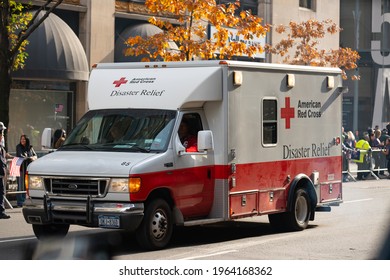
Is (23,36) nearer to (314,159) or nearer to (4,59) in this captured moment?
(4,59)

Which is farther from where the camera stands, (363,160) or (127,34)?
(363,160)

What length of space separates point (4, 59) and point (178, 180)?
8.42 m

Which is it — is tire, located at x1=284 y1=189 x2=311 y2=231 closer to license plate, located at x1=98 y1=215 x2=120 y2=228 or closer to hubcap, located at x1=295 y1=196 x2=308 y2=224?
hubcap, located at x1=295 y1=196 x2=308 y2=224

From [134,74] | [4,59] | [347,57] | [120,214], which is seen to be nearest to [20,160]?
[4,59]

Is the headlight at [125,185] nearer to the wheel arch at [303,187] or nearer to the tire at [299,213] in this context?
the wheel arch at [303,187]

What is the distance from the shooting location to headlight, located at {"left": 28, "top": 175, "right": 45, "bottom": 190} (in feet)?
38.8

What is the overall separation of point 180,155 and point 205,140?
468 millimetres

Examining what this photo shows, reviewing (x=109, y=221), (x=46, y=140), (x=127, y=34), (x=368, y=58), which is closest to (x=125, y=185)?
(x=109, y=221)

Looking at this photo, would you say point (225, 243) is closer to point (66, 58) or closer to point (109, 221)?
point (109, 221)

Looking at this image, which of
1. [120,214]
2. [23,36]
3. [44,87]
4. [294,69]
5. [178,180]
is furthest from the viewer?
[44,87]

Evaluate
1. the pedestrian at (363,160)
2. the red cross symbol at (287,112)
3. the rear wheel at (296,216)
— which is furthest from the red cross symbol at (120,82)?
the pedestrian at (363,160)

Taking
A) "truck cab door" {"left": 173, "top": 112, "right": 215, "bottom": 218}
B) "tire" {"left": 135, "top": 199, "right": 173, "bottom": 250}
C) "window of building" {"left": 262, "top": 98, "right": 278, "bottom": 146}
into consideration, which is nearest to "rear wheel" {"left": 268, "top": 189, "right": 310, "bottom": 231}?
"window of building" {"left": 262, "top": 98, "right": 278, "bottom": 146}

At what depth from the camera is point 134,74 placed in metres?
12.8

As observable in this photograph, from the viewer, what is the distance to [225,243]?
12734 mm
